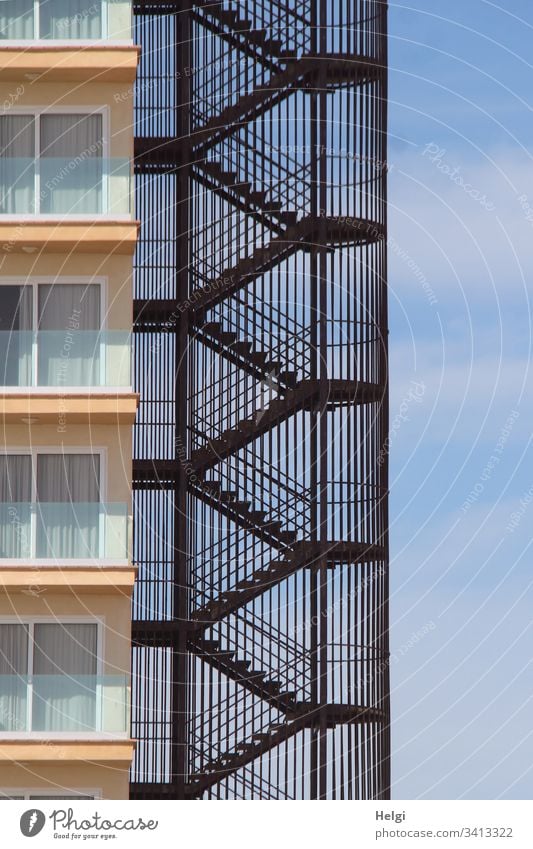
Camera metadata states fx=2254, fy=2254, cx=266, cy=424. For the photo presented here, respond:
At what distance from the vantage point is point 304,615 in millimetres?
46906

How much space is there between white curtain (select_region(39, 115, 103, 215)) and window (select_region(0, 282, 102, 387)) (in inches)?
59.9

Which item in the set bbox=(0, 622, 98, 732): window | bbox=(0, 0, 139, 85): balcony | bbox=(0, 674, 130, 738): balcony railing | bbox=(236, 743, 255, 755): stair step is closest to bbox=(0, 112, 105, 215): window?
bbox=(0, 0, 139, 85): balcony

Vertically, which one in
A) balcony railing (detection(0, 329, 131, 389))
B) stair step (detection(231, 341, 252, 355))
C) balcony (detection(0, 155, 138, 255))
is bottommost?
balcony railing (detection(0, 329, 131, 389))

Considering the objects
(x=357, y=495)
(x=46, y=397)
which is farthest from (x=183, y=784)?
(x=46, y=397)

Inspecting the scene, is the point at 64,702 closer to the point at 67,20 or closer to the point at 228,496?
the point at 228,496

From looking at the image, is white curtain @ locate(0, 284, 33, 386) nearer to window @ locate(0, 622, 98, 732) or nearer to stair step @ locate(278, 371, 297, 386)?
window @ locate(0, 622, 98, 732)

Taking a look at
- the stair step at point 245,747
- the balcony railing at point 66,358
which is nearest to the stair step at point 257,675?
the stair step at point 245,747

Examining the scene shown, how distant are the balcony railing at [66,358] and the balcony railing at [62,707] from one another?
560 centimetres

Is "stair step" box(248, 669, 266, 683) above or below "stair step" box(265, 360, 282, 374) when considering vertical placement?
below

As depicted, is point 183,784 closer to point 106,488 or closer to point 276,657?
point 276,657

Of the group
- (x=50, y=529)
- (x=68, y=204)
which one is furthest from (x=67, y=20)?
(x=50, y=529)

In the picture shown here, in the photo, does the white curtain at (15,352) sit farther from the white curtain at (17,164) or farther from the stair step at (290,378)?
the stair step at (290,378)

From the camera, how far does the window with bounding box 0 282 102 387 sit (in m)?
41.8
